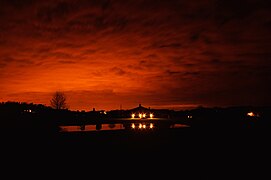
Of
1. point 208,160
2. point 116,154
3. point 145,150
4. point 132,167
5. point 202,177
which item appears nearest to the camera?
point 202,177

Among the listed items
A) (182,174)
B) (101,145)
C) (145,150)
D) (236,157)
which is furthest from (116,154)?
(236,157)

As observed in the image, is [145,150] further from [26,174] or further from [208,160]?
[26,174]

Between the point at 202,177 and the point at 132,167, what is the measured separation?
2293 millimetres

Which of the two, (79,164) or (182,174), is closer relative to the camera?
(182,174)

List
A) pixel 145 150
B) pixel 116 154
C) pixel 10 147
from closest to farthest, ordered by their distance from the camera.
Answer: pixel 116 154, pixel 145 150, pixel 10 147

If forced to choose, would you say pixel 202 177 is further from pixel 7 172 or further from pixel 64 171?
pixel 7 172

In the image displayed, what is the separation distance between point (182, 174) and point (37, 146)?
24.5 ft

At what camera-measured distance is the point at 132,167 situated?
7891 mm

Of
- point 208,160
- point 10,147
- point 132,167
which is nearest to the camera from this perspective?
point 132,167

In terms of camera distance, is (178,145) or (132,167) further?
(178,145)

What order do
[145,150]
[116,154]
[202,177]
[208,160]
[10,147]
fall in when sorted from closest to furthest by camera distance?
[202,177]
[208,160]
[116,154]
[145,150]
[10,147]

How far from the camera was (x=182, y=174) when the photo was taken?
7.14 m

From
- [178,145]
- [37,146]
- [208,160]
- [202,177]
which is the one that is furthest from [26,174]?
[178,145]

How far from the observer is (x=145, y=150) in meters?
10.5
